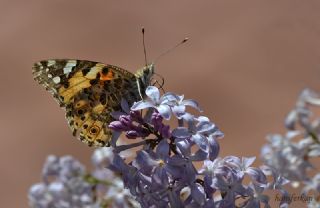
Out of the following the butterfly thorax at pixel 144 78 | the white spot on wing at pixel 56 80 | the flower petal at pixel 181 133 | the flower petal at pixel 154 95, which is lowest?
the flower petal at pixel 181 133

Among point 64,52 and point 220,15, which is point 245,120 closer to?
point 220,15

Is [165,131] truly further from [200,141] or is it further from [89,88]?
[89,88]

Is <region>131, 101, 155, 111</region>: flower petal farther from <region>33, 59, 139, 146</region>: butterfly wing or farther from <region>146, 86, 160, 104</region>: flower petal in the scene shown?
<region>33, 59, 139, 146</region>: butterfly wing

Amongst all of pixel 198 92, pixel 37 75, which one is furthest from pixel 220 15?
pixel 37 75

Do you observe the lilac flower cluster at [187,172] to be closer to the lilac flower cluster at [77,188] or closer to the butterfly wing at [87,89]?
the lilac flower cluster at [77,188]

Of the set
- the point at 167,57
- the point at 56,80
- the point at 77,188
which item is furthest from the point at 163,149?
the point at 167,57

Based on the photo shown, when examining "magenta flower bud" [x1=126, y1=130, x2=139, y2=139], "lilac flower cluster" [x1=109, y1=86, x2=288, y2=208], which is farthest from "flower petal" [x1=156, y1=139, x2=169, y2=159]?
"magenta flower bud" [x1=126, y1=130, x2=139, y2=139]

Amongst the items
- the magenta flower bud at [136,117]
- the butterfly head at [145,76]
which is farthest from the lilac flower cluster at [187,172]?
the butterfly head at [145,76]
